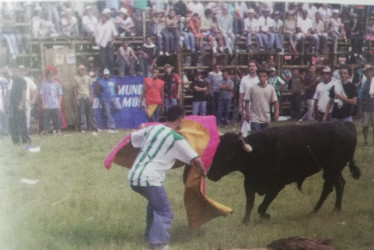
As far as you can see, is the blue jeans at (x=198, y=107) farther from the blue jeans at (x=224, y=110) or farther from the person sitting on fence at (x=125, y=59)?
the person sitting on fence at (x=125, y=59)

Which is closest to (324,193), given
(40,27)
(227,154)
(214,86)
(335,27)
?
(227,154)

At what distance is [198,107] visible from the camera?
4.51m

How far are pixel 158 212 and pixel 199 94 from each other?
952 mm

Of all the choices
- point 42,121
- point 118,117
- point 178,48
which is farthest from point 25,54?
point 178,48

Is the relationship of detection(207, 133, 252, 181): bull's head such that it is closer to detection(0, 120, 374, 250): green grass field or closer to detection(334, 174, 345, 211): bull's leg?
detection(0, 120, 374, 250): green grass field

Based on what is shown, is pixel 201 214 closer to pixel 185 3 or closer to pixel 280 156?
pixel 280 156

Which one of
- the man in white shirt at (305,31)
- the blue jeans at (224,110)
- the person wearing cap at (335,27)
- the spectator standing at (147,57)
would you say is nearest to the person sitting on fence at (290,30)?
the man in white shirt at (305,31)

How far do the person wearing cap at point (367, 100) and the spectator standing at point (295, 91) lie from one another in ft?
1.80

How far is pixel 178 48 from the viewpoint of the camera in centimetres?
450

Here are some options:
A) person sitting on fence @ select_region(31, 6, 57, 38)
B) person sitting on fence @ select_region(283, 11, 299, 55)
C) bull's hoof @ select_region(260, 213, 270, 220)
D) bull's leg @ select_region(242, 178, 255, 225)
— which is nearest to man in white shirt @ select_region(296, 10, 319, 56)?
person sitting on fence @ select_region(283, 11, 299, 55)

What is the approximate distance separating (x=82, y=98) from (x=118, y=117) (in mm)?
301

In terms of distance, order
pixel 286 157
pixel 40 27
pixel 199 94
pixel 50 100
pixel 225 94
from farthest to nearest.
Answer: pixel 286 157 → pixel 225 94 → pixel 199 94 → pixel 50 100 → pixel 40 27

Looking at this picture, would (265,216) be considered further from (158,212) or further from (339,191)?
(158,212)

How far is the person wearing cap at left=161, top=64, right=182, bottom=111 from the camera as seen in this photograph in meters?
4.49
